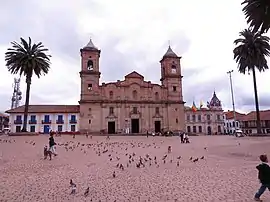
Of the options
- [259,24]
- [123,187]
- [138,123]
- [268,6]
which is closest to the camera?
[123,187]

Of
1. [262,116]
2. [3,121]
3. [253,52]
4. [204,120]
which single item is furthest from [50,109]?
[262,116]

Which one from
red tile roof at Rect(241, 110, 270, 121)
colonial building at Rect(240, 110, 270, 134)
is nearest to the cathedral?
colonial building at Rect(240, 110, 270, 134)

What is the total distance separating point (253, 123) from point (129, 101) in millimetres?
42461

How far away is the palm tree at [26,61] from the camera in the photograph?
121ft

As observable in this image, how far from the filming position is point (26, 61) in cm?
3669

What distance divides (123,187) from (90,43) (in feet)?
184

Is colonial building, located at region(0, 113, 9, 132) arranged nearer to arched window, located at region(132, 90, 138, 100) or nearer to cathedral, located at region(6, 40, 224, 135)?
cathedral, located at region(6, 40, 224, 135)

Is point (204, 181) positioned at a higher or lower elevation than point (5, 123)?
lower

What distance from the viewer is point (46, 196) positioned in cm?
693

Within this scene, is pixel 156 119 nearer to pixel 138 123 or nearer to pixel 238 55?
pixel 138 123

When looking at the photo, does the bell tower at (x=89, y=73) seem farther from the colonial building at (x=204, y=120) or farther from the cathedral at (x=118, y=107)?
the colonial building at (x=204, y=120)

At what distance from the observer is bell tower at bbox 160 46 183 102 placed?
59562 mm

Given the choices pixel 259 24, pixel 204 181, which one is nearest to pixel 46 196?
pixel 204 181

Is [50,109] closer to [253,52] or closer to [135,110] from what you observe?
[135,110]
